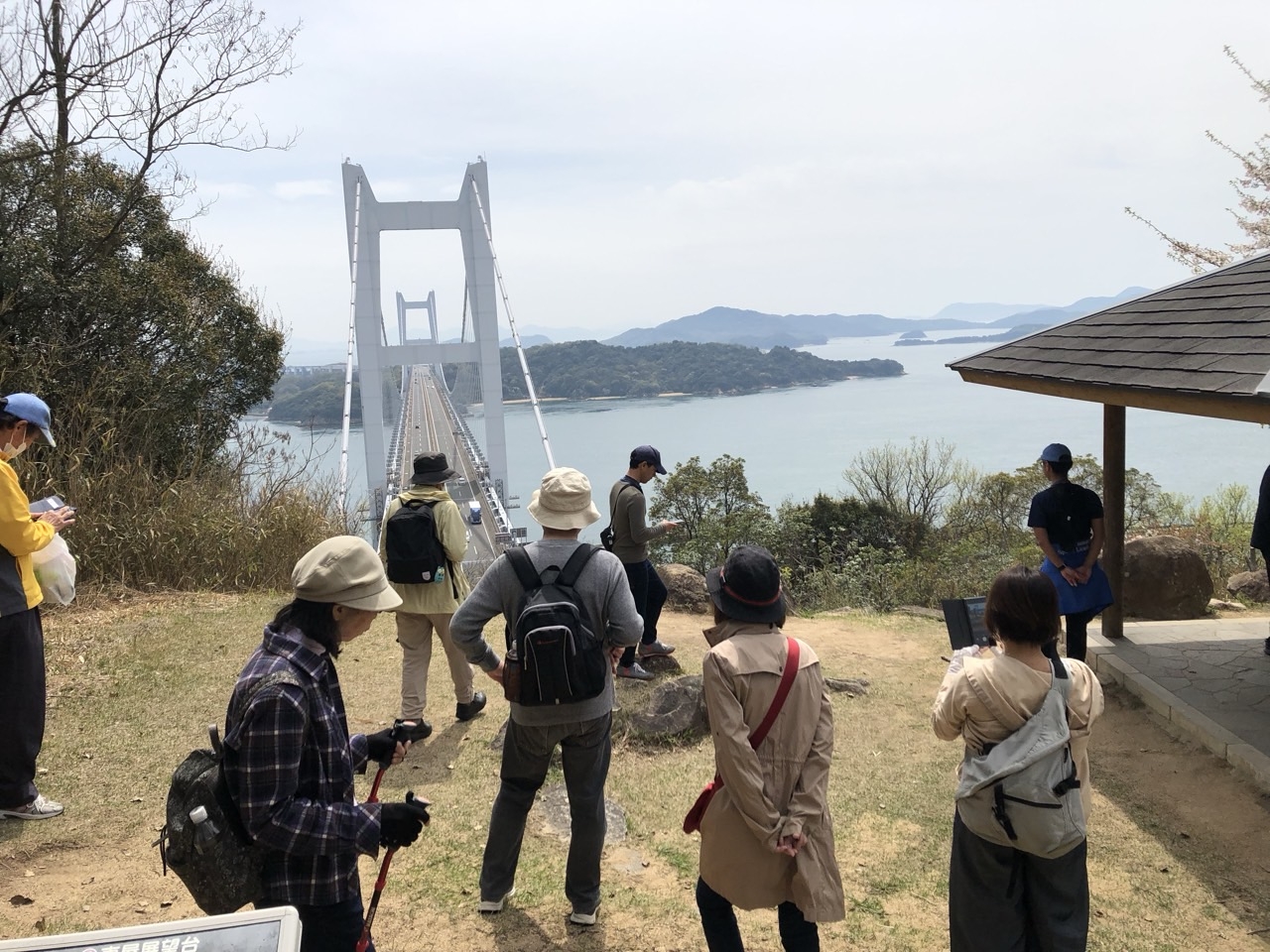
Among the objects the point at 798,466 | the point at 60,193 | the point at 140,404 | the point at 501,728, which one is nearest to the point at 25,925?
the point at 501,728

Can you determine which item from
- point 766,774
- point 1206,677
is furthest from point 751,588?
point 1206,677

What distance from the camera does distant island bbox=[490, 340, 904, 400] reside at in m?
44.8

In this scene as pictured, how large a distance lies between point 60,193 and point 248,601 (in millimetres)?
4639

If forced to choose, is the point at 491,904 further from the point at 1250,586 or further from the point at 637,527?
the point at 1250,586

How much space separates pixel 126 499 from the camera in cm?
683

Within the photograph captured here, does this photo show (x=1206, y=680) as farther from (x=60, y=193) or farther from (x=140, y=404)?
(x=60, y=193)

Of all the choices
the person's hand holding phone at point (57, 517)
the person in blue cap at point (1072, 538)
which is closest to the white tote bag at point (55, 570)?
the person's hand holding phone at point (57, 517)

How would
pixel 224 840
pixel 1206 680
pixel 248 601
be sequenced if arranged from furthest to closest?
pixel 248 601
pixel 1206 680
pixel 224 840

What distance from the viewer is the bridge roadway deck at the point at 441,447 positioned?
64.3 feet

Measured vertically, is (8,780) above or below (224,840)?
below

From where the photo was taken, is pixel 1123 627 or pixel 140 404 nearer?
pixel 1123 627

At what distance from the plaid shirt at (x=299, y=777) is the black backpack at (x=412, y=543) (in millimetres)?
1970

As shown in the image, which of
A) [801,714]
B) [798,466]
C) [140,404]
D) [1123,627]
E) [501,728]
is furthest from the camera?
[798,466]

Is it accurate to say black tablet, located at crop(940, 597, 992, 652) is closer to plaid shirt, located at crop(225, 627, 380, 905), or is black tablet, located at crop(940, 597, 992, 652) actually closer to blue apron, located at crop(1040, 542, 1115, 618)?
blue apron, located at crop(1040, 542, 1115, 618)
